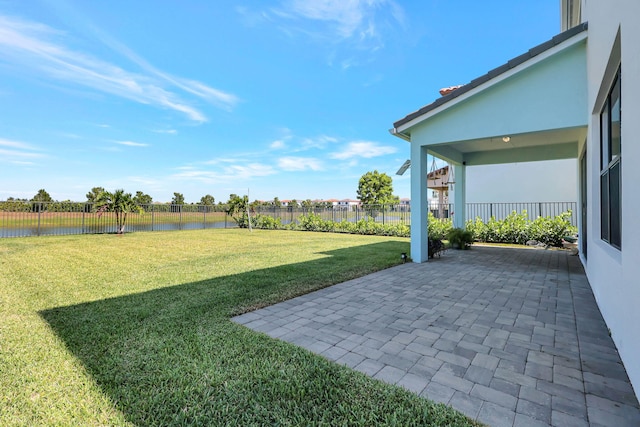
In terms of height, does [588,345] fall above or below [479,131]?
below

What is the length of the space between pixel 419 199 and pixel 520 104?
2.91 m

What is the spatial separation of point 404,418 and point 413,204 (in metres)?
6.33

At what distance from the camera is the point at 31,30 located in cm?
796

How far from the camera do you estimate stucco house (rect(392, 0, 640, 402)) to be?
2.13 meters

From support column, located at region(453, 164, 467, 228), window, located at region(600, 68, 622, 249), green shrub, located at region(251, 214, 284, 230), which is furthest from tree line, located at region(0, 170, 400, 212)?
window, located at region(600, 68, 622, 249)

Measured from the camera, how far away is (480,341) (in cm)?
302

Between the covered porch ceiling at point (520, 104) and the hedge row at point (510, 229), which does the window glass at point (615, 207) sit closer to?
the covered porch ceiling at point (520, 104)

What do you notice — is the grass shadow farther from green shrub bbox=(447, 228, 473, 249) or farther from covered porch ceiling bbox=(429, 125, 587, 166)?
Result: green shrub bbox=(447, 228, 473, 249)

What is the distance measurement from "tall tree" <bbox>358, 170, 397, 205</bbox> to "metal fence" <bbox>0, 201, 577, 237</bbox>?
28.4m

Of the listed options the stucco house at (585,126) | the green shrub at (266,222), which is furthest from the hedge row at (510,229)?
the green shrub at (266,222)

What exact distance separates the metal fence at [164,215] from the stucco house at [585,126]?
19.0ft

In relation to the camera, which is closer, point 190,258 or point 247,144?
point 190,258

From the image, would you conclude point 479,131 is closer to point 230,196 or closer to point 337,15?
point 337,15

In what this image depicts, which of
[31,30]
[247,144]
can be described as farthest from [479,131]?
[247,144]
